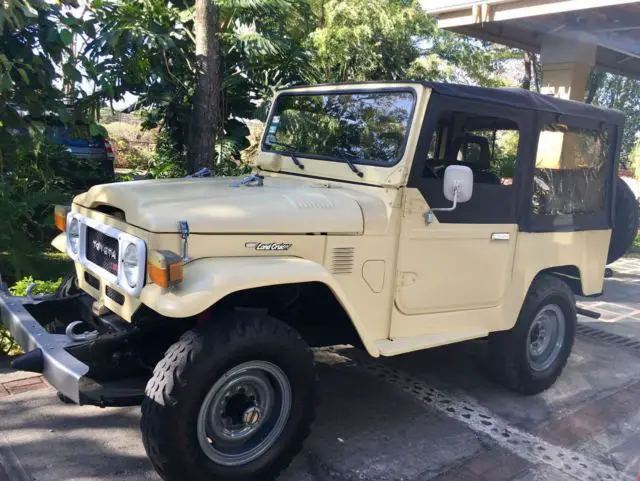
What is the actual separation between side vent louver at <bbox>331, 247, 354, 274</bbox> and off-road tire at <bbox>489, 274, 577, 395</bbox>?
1631 millimetres

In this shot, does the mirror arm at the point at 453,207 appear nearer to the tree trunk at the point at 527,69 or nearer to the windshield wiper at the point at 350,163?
the windshield wiper at the point at 350,163

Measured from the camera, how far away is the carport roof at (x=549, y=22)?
7344 mm

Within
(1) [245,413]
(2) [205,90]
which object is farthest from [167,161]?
(1) [245,413]

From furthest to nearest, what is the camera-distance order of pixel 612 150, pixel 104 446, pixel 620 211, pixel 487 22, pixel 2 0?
pixel 487 22 → pixel 620 211 → pixel 612 150 → pixel 2 0 → pixel 104 446

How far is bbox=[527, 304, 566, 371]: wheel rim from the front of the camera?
4.48 m

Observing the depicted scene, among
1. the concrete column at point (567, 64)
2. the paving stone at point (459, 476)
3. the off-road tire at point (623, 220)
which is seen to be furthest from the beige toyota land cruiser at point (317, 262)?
Answer: the concrete column at point (567, 64)

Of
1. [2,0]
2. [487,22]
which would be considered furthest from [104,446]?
[487,22]

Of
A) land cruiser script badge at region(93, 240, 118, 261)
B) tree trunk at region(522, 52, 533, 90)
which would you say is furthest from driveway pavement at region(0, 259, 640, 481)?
tree trunk at region(522, 52, 533, 90)

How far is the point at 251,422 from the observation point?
9.50 feet

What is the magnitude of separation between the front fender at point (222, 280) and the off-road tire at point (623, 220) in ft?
10.3

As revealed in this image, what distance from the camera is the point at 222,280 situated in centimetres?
260

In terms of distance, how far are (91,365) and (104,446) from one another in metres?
0.62

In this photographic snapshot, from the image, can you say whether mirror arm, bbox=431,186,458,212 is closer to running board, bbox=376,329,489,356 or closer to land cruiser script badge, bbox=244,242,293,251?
running board, bbox=376,329,489,356

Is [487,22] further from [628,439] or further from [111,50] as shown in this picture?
[628,439]
